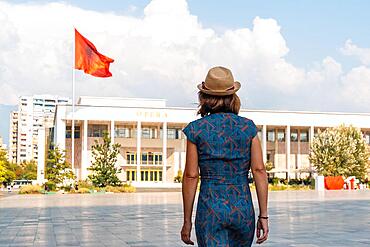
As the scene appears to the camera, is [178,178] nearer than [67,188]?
No

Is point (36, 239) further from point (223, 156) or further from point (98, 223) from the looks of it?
point (223, 156)

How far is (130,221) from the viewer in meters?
18.1

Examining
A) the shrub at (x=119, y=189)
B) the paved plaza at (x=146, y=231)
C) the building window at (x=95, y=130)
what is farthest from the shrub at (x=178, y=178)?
the paved plaza at (x=146, y=231)

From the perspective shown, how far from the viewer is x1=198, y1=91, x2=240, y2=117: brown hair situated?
176 inches

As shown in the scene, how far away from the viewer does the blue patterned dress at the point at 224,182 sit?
14.0 ft

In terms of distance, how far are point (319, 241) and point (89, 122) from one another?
66204 millimetres

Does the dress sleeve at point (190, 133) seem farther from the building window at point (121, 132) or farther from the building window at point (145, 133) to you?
the building window at point (145, 133)

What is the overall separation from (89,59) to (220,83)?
149 ft

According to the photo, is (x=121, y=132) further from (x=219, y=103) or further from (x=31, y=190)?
(x=219, y=103)

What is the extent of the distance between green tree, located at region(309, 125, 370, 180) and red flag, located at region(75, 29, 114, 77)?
2406cm

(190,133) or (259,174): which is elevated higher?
(190,133)

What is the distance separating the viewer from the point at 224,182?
4320 millimetres

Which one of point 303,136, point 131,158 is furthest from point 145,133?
point 303,136

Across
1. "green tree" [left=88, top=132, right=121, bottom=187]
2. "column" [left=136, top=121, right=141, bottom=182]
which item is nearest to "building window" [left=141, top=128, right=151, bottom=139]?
"column" [left=136, top=121, right=141, bottom=182]
